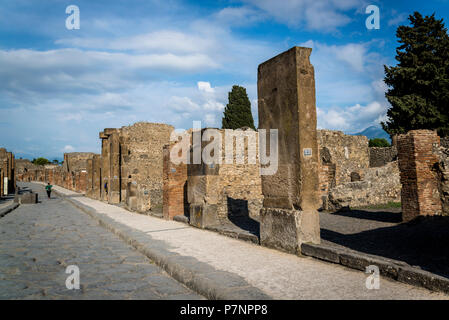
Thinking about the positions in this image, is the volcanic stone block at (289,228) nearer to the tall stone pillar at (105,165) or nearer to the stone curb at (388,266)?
the stone curb at (388,266)

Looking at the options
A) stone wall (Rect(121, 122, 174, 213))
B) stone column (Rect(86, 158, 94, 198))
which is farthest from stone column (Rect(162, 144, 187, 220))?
stone column (Rect(86, 158, 94, 198))

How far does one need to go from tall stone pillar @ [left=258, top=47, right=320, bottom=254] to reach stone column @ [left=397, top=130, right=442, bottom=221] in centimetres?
437

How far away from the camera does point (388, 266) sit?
3461 mm

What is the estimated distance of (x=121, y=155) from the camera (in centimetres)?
1642

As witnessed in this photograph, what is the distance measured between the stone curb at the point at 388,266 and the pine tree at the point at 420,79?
21.9 m

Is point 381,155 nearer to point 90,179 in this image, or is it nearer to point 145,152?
point 145,152

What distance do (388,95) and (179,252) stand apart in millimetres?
24331

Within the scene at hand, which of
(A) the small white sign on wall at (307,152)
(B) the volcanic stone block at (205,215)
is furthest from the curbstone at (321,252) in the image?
(B) the volcanic stone block at (205,215)

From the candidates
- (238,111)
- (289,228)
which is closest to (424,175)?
(289,228)

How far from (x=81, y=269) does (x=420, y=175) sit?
25.1 ft

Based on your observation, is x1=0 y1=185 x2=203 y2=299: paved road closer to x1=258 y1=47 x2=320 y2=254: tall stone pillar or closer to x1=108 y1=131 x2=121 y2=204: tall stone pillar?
x1=258 y1=47 x2=320 y2=254: tall stone pillar
